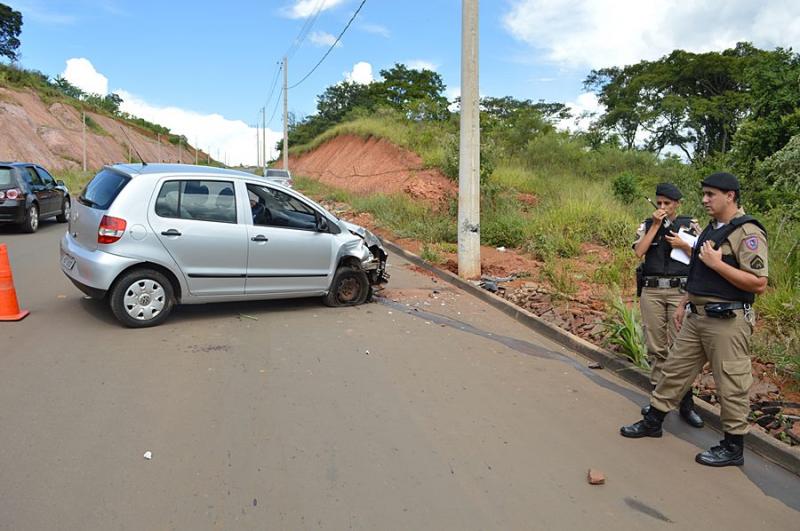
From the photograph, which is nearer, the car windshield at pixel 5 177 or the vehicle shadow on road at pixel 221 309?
the vehicle shadow on road at pixel 221 309

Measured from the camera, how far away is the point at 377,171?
28.9 m

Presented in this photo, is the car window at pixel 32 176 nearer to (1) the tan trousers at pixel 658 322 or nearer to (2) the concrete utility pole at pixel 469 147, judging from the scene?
(2) the concrete utility pole at pixel 469 147

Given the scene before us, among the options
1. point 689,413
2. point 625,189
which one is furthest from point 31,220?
point 625,189

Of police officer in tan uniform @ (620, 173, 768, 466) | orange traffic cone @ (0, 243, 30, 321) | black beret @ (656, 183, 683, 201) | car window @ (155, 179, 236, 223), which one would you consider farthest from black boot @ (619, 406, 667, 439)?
orange traffic cone @ (0, 243, 30, 321)

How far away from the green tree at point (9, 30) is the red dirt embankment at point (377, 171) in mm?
33505

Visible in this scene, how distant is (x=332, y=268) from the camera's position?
25.4 ft

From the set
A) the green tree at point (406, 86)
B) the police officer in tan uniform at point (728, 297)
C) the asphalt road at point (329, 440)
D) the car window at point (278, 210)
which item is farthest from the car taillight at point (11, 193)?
the green tree at point (406, 86)

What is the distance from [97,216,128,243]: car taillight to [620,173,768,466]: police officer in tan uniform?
213 inches

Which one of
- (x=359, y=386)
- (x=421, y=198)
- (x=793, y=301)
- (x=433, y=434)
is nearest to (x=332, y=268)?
(x=359, y=386)

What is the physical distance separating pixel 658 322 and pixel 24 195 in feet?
46.5

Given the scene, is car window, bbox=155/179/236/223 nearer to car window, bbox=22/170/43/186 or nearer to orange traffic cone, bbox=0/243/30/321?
orange traffic cone, bbox=0/243/30/321

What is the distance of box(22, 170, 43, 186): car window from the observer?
46.7 feet

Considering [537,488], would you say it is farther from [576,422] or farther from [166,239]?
[166,239]

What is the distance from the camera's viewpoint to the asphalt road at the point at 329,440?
326cm
